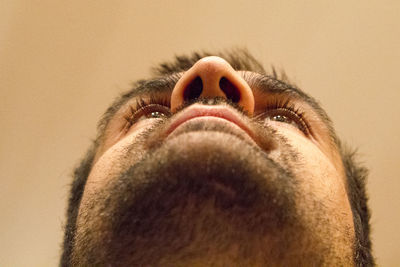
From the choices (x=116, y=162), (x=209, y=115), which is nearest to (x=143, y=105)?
(x=116, y=162)

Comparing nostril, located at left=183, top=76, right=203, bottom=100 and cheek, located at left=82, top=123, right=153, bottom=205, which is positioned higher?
nostril, located at left=183, top=76, right=203, bottom=100

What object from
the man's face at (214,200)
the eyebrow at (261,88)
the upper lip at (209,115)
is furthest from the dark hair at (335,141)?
the upper lip at (209,115)

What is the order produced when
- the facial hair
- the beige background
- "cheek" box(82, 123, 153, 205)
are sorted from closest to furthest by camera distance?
the facial hair → "cheek" box(82, 123, 153, 205) → the beige background

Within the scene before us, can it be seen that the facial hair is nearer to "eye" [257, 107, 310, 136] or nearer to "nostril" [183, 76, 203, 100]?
"nostril" [183, 76, 203, 100]

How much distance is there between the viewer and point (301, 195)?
0.44m

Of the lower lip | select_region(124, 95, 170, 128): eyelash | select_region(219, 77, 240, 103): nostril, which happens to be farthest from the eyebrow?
the lower lip

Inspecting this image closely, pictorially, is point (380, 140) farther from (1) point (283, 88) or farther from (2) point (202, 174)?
A: (2) point (202, 174)

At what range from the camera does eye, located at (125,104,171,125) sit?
0.68 m

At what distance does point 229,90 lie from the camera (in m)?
0.53

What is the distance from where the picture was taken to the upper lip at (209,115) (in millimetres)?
440

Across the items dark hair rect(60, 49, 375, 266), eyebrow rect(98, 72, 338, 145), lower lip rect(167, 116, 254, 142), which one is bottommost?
dark hair rect(60, 49, 375, 266)

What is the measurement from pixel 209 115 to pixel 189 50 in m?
0.62

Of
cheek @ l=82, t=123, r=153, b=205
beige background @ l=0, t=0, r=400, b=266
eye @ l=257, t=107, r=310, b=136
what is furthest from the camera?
beige background @ l=0, t=0, r=400, b=266

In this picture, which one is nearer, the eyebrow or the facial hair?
the facial hair
